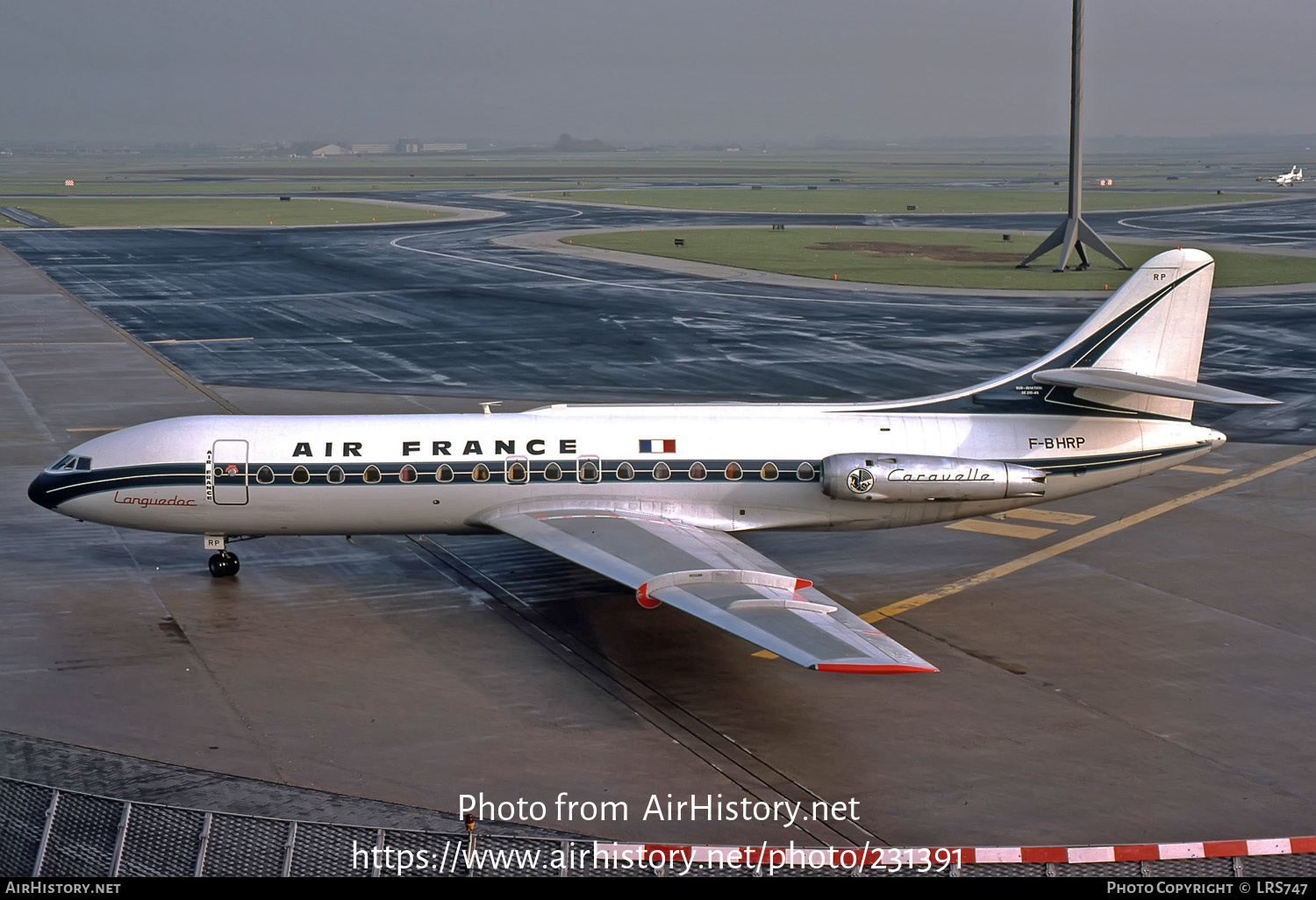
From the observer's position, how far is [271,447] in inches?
980

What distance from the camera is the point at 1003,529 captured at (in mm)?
29734

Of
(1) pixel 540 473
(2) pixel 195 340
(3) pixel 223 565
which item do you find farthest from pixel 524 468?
(2) pixel 195 340

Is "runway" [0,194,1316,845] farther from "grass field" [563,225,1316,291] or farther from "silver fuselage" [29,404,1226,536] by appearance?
"grass field" [563,225,1316,291]

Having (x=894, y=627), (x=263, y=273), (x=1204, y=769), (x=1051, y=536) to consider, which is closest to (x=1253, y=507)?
(x=1051, y=536)

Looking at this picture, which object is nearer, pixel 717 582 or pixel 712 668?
pixel 717 582

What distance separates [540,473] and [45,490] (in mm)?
9760

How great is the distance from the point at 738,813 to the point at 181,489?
13.8m

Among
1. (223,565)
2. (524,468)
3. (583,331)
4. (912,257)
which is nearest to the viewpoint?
(524,468)

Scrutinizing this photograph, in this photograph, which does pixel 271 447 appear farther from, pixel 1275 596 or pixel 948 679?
pixel 1275 596

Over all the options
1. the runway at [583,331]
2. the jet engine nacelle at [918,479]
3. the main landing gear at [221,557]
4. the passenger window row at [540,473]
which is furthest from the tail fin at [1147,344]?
the main landing gear at [221,557]

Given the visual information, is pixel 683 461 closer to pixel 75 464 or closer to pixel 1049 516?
pixel 1049 516

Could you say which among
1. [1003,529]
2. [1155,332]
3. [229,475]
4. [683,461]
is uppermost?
[1155,332]
